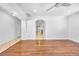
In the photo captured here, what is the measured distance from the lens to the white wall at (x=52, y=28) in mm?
2277

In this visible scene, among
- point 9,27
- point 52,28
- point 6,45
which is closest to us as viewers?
point 6,45

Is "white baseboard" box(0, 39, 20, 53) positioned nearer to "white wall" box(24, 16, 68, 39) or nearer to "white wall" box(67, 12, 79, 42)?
"white wall" box(24, 16, 68, 39)

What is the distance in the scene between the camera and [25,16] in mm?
2299

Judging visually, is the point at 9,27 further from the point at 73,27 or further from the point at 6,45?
the point at 73,27

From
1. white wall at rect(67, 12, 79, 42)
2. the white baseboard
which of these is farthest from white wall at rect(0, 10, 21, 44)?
white wall at rect(67, 12, 79, 42)

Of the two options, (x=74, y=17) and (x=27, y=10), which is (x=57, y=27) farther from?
(x=27, y=10)

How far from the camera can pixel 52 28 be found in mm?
2506

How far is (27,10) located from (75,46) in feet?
3.76

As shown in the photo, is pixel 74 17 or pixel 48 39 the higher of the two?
pixel 74 17

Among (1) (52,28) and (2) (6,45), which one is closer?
(2) (6,45)

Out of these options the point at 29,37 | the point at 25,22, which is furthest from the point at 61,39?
the point at 25,22

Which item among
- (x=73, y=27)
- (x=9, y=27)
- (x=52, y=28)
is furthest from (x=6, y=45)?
(x=73, y=27)


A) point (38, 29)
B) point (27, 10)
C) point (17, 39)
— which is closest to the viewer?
point (38, 29)

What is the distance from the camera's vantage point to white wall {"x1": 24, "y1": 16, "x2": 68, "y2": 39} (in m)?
2.28
